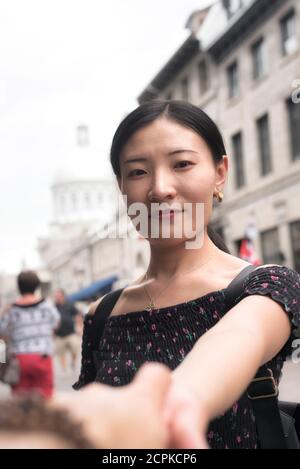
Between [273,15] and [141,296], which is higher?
[273,15]

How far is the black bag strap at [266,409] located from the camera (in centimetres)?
131

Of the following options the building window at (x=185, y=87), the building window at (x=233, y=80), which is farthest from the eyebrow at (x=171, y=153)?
the building window at (x=185, y=87)

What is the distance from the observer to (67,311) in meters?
12.9

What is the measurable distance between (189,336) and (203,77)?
24.0m

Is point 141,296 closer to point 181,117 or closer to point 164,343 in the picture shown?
point 164,343

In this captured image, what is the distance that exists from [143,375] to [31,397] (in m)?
0.12

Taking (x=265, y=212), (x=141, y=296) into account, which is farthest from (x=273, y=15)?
(x=141, y=296)

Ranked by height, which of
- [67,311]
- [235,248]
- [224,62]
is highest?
[224,62]

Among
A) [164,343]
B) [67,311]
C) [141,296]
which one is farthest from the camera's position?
[67,311]

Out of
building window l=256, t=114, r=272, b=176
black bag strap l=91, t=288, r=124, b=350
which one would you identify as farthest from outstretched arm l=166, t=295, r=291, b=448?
building window l=256, t=114, r=272, b=176

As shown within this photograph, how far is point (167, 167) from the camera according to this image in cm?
144

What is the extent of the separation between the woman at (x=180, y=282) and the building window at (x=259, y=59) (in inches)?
762

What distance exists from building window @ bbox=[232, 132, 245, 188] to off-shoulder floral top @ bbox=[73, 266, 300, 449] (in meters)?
20.8

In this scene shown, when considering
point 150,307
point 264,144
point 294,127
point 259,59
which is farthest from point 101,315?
point 259,59
